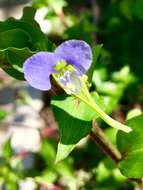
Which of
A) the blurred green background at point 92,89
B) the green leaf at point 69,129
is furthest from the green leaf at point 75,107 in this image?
the blurred green background at point 92,89

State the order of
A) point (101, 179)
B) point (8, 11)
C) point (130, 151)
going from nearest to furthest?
point (130, 151) < point (101, 179) < point (8, 11)

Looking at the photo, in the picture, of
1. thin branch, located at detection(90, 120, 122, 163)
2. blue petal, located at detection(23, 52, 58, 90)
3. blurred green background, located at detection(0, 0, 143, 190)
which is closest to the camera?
blue petal, located at detection(23, 52, 58, 90)

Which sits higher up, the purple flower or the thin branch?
the purple flower

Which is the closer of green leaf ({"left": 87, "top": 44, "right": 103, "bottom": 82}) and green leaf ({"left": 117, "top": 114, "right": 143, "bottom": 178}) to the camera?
green leaf ({"left": 87, "top": 44, "right": 103, "bottom": 82})

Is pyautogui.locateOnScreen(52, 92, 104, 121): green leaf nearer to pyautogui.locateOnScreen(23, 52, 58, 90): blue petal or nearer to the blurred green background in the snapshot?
pyautogui.locateOnScreen(23, 52, 58, 90): blue petal

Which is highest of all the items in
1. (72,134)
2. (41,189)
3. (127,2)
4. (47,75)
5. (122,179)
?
(47,75)

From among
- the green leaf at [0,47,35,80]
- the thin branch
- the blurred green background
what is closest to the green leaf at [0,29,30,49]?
the green leaf at [0,47,35,80]

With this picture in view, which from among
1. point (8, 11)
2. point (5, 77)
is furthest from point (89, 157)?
point (8, 11)

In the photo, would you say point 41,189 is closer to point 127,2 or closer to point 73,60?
point 127,2
